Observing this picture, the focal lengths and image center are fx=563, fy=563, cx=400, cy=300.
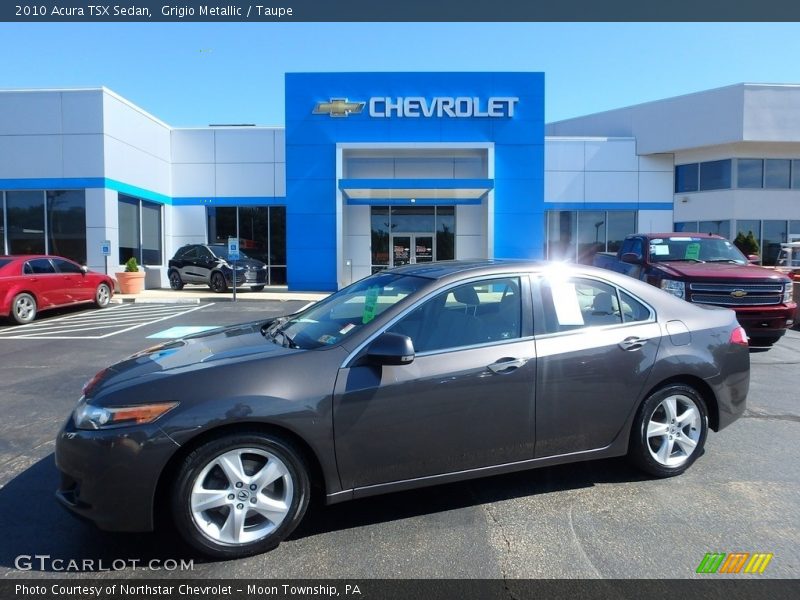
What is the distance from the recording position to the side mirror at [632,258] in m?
9.67

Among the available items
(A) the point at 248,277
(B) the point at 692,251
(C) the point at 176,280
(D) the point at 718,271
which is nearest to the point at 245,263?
(A) the point at 248,277

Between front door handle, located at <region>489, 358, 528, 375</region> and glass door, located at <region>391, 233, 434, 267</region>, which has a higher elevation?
glass door, located at <region>391, 233, 434, 267</region>

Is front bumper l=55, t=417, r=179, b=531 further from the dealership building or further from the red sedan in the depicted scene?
the dealership building

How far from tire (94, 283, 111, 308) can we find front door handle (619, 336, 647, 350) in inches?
579

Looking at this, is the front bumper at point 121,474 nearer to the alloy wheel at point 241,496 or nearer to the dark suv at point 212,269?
the alloy wheel at point 241,496

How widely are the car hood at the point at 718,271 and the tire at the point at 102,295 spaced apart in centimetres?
1369

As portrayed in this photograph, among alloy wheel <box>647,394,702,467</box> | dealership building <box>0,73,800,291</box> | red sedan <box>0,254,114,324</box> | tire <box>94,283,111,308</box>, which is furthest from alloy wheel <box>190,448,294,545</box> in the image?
dealership building <box>0,73,800,291</box>

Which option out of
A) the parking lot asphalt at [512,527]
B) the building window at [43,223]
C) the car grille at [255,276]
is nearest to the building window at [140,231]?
the building window at [43,223]

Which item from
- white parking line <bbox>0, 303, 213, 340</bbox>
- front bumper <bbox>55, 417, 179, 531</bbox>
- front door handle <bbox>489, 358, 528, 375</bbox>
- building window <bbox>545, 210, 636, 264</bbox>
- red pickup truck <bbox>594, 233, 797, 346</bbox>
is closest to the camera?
front bumper <bbox>55, 417, 179, 531</bbox>

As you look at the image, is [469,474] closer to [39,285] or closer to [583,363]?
[583,363]

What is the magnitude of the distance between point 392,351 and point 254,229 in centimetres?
2209

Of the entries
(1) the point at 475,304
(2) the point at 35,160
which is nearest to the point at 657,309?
(1) the point at 475,304

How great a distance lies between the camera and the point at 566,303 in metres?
3.84

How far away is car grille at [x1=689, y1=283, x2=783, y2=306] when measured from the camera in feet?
27.3
